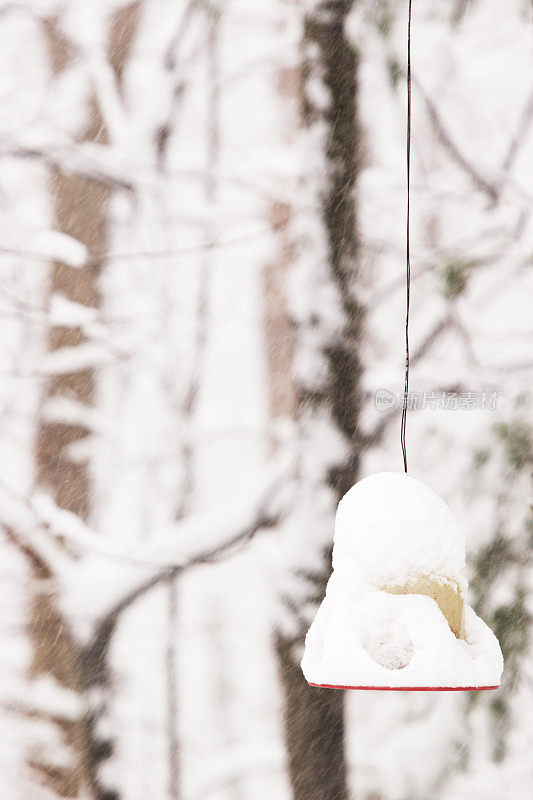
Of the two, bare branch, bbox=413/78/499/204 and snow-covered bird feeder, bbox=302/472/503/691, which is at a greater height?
bare branch, bbox=413/78/499/204

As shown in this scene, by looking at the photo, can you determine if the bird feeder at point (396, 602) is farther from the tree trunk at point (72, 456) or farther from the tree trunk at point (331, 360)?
the tree trunk at point (72, 456)

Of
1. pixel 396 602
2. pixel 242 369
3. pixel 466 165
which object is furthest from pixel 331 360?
pixel 396 602

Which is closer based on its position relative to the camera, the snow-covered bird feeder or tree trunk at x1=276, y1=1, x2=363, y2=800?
the snow-covered bird feeder

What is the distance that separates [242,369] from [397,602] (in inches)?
40.3

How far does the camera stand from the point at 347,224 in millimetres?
2090

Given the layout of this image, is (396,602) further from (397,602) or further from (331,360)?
(331,360)

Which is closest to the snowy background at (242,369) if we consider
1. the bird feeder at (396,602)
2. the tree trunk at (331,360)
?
the tree trunk at (331,360)

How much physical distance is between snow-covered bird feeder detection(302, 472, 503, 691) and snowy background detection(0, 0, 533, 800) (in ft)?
2.86

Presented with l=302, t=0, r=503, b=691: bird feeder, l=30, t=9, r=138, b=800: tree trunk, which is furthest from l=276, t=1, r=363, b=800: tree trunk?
l=302, t=0, r=503, b=691: bird feeder

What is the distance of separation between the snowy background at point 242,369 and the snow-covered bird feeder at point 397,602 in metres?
0.87

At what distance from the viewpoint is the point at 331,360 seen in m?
2.09

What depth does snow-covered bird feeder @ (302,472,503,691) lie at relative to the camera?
1070mm

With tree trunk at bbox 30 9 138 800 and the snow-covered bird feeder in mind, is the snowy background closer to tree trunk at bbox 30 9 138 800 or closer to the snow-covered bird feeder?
tree trunk at bbox 30 9 138 800

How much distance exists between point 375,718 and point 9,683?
0.85 metres
